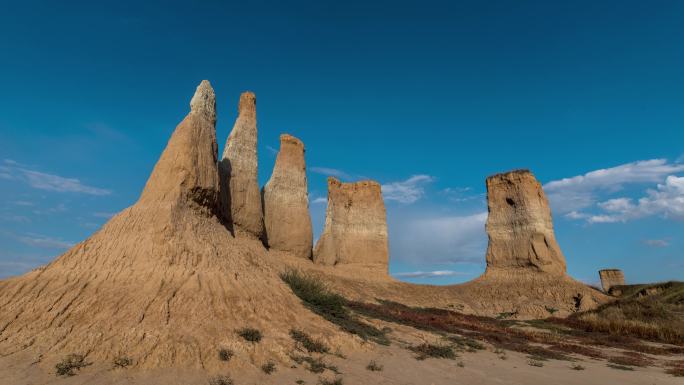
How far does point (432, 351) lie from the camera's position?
41.6 feet

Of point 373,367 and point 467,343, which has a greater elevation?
point 467,343

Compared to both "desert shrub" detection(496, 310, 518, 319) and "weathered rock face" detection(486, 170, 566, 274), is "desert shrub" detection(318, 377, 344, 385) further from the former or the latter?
"weathered rock face" detection(486, 170, 566, 274)

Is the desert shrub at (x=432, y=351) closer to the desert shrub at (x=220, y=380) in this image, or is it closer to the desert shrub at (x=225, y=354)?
the desert shrub at (x=225, y=354)

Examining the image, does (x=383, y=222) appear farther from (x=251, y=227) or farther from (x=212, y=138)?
(x=212, y=138)

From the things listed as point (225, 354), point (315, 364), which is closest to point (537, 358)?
point (315, 364)

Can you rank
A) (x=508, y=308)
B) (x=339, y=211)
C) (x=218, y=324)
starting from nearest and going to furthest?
(x=218, y=324) < (x=508, y=308) < (x=339, y=211)

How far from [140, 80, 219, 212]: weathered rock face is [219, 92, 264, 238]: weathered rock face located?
779 cm

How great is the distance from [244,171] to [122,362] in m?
21.3

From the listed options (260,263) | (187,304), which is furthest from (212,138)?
(187,304)

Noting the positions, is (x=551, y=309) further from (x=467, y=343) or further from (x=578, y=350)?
(x=467, y=343)

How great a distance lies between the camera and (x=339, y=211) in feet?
156

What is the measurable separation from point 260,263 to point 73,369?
28.2ft

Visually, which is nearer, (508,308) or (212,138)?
(212,138)

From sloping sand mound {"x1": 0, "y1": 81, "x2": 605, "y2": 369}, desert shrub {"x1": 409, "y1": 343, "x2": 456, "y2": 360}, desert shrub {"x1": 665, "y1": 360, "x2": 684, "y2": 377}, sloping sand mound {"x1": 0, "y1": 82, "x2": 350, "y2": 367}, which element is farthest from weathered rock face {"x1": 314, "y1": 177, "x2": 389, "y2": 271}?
desert shrub {"x1": 665, "y1": 360, "x2": 684, "y2": 377}
